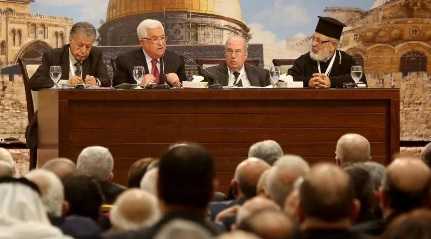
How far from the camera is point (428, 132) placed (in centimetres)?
1970

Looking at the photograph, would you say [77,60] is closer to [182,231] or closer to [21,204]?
[21,204]

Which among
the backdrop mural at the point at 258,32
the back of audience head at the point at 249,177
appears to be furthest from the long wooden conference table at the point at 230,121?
the backdrop mural at the point at 258,32

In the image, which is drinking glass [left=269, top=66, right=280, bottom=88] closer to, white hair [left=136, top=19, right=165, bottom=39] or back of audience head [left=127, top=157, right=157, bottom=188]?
white hair [left=136, top=19, right=165, bottom=39]

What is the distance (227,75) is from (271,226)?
5.63 meters

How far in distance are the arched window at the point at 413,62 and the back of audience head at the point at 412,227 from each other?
53.9 feet

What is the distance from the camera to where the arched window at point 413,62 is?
1953 cm

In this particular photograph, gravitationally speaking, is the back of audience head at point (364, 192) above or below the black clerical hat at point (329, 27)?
below

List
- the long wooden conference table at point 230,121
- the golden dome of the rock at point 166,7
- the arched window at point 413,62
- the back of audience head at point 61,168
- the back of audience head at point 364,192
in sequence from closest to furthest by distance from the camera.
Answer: the back of audience head at point 364,192
the back of audience head at point 61,168
the long wooden conference table at point 230,121
the arched window at point 413,62
the golden dome of the rock at point 166,7

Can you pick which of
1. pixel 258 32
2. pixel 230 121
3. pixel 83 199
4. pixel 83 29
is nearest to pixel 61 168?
pixel 83 199

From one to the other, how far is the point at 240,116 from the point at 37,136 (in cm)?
201

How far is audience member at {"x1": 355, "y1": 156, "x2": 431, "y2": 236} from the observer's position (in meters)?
3.82

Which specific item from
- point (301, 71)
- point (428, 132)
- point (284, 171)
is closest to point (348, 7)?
point (428, 132)

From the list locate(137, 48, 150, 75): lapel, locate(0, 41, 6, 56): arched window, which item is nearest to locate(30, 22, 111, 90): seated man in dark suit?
locate(137, 48, 150, 75): lapel

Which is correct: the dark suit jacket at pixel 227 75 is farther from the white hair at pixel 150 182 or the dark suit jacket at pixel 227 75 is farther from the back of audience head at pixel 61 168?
the white hair at pixel 150 182
